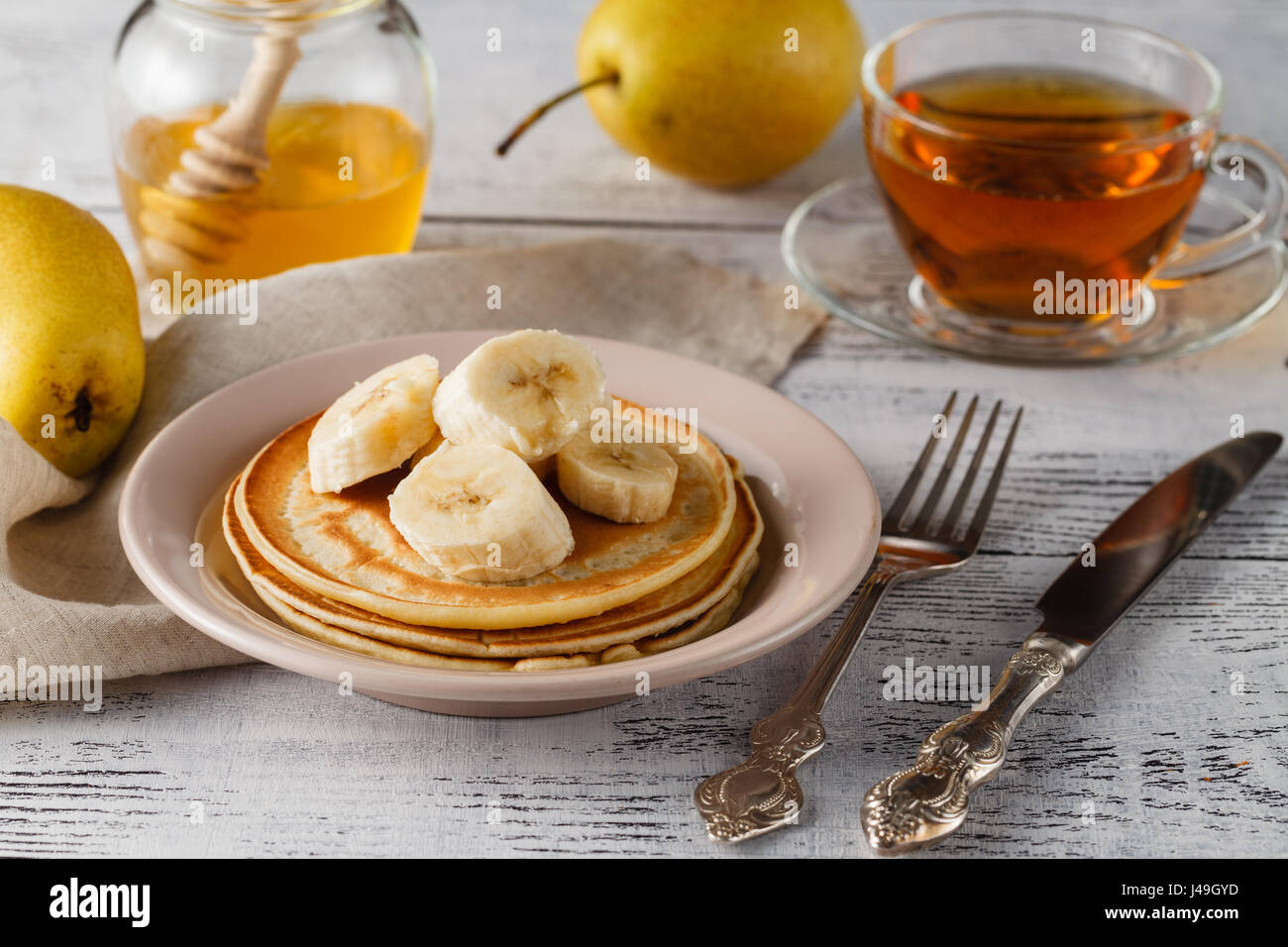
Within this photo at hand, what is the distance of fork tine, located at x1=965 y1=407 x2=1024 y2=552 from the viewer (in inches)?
54.9

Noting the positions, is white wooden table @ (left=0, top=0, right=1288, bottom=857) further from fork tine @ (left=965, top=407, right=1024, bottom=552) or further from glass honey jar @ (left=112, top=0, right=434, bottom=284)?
glass honey jar @ (left=112, top=0, right=434, bottom=284)

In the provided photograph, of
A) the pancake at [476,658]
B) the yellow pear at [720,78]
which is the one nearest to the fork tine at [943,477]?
the pancake at [476,658]

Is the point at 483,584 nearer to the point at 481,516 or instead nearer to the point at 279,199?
the point at 481,516

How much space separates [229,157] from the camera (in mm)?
1704

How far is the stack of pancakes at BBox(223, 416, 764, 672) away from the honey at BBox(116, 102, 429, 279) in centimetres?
55

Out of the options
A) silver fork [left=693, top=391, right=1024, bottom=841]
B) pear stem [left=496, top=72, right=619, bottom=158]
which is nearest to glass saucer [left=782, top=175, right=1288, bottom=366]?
silver fork [left=693, top=391, right=1024, bottom=841]

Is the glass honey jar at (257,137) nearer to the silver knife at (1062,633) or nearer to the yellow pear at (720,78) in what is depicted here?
the yellow pear at (720,78)

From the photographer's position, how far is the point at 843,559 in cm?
114

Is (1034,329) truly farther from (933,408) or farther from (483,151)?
(483,151)

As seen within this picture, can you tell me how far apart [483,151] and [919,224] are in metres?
0.87

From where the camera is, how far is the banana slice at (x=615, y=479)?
118 centimetres

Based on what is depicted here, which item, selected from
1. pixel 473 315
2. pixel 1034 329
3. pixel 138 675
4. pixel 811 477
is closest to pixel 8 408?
pixel 138 675

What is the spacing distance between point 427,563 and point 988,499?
2.10 feet

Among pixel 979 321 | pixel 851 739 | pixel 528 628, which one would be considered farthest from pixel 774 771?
pixel 979 321
